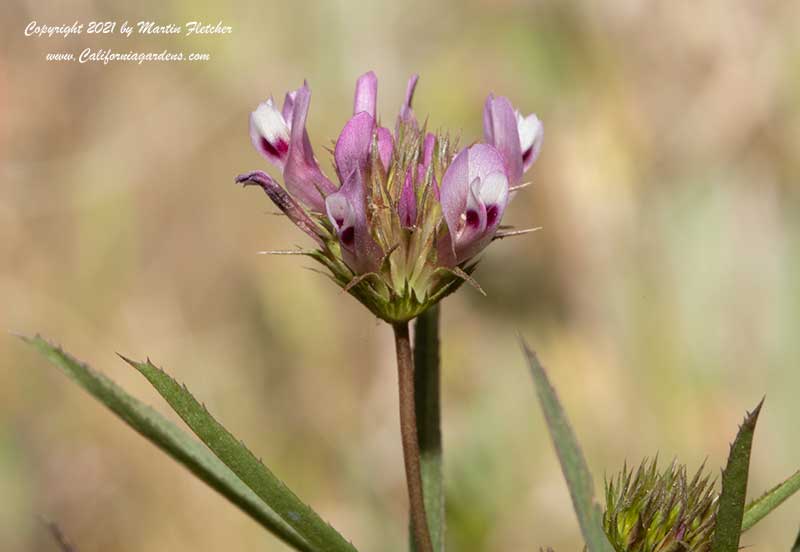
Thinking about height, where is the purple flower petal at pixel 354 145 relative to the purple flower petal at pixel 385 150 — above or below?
below

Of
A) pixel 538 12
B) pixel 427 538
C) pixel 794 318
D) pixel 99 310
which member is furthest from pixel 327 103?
pixel 427 538

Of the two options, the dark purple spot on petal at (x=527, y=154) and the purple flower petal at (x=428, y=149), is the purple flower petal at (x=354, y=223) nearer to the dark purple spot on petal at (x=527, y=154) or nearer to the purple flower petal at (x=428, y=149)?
the purple flower petal at (x=428, y=149)

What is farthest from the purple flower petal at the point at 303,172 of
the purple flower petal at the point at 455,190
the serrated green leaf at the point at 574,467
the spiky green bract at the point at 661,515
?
the spiky green bract at the point at 661,515

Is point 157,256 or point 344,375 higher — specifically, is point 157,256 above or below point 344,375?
above

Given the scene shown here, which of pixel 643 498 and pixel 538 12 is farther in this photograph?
pixel 538 12

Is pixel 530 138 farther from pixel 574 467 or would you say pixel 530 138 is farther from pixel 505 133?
pixel 574 467

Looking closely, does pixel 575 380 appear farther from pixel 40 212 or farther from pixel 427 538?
pixel 427 538
